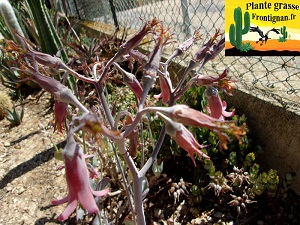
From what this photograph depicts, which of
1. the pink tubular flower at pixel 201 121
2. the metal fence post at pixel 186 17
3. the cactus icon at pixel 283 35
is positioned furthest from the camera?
the metal fence post at pixel 186 17

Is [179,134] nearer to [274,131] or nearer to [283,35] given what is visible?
[274,131]

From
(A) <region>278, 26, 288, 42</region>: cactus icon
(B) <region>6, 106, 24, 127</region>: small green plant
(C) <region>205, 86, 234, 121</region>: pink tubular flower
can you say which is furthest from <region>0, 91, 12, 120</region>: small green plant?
(C) <region>205, 86, 234, 121</region>: pink tubular flower

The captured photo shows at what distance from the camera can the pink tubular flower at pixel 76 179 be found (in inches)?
27.5

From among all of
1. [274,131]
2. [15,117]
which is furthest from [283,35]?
[15,117]

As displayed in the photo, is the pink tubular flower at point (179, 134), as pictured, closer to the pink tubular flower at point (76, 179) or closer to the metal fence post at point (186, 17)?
the pink tubular flower at point (76, 179)

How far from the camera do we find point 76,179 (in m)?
0.72

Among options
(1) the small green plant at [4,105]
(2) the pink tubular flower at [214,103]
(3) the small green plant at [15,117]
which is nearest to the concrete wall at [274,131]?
(2) the pink tubular flower at [214,103]

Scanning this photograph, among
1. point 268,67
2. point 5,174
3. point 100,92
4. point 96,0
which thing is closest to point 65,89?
point 100,92

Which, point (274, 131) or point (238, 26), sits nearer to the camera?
point (274, 131)

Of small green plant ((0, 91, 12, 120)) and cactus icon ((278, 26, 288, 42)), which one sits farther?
small green plant ((0, 91, 12, 120))

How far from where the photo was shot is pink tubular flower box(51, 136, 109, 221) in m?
0.70

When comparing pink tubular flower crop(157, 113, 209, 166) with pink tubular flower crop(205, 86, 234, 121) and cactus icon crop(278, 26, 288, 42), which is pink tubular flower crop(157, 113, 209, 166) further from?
cactus icon crop(278, 26, 288, 42)

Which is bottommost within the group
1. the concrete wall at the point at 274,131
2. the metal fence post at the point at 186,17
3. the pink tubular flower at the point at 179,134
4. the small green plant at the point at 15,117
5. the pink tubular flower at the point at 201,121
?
the small green plant at the point at 15,117

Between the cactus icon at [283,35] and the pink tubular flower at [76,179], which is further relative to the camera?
the cactus icon at [283,35]
